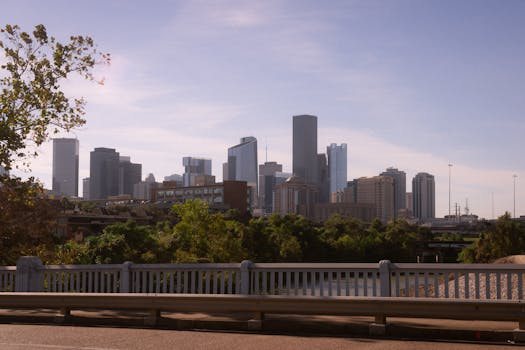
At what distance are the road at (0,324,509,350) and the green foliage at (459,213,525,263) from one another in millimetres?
57176

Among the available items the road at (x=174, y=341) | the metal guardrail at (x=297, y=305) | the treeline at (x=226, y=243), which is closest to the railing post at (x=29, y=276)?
the metal guardrail at (x=297, y=305)

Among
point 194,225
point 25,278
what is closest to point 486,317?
point 25,278

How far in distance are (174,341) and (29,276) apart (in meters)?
6.32

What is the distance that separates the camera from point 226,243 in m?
51.6

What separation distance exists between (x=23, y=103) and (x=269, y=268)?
11458 mm

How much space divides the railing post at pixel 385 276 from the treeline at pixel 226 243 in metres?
16.3

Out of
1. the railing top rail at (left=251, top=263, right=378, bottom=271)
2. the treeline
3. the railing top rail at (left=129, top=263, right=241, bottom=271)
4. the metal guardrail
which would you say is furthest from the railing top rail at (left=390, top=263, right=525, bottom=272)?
the treeline

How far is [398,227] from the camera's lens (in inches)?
4705

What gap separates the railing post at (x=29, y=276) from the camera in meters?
15.3

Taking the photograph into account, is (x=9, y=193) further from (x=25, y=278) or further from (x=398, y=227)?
(x=398, y=227)

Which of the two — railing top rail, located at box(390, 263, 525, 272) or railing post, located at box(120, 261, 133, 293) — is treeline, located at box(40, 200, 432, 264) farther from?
railing top rail, located at box(390, 263, 525, 272)

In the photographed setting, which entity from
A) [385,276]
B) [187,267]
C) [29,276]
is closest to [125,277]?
[187,267]

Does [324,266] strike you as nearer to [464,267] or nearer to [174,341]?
[464,267]

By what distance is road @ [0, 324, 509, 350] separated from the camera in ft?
31.9
